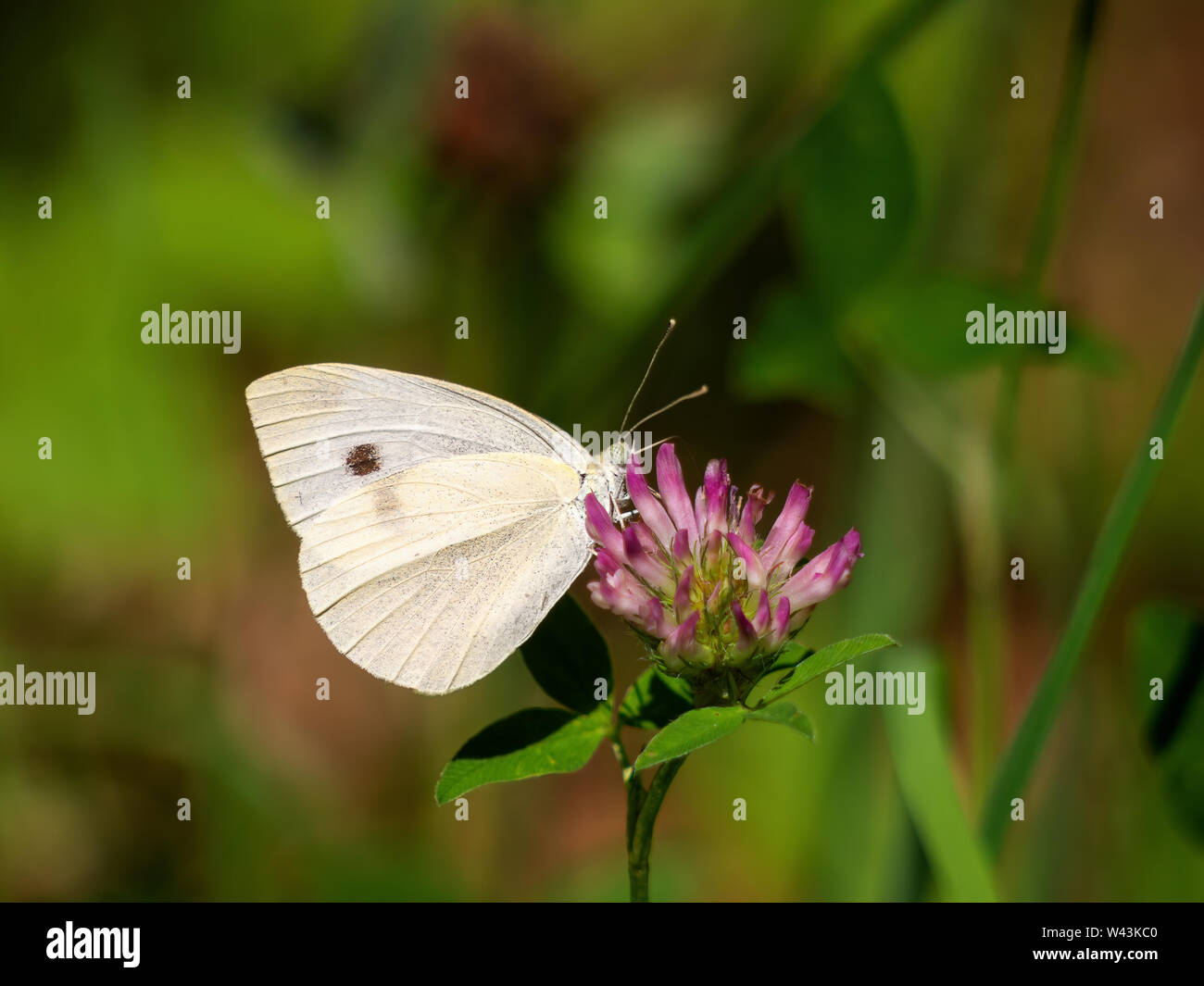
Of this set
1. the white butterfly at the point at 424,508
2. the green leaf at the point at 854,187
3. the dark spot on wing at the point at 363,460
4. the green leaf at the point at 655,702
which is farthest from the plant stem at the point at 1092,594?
the dark spot on wing at the point at 363,460

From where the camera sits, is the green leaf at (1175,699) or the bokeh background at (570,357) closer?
the green leaf at (1175,699)

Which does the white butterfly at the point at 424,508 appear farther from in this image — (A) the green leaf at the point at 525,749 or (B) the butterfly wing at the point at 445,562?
(A) the green leaf at the point at 525,749

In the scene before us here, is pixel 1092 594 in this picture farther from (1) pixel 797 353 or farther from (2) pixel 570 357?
(2) pixel 570 357

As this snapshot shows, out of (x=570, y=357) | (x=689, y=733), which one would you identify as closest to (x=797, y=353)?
(x=570, y=357)

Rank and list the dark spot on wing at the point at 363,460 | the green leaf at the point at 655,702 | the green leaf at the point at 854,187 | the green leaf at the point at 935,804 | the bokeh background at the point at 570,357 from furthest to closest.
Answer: the bokeh background at the point at 570,357, the green leaf at the point at 854,187, the dark spot on wing at the point at 363,460, the green leaf at the point at 935,804, the green leaf at the point at 655,702

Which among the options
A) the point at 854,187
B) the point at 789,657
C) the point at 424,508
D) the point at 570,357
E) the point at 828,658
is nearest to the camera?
the point at 828,658

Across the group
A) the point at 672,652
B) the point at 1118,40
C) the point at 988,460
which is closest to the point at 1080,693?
the point at 988,460
